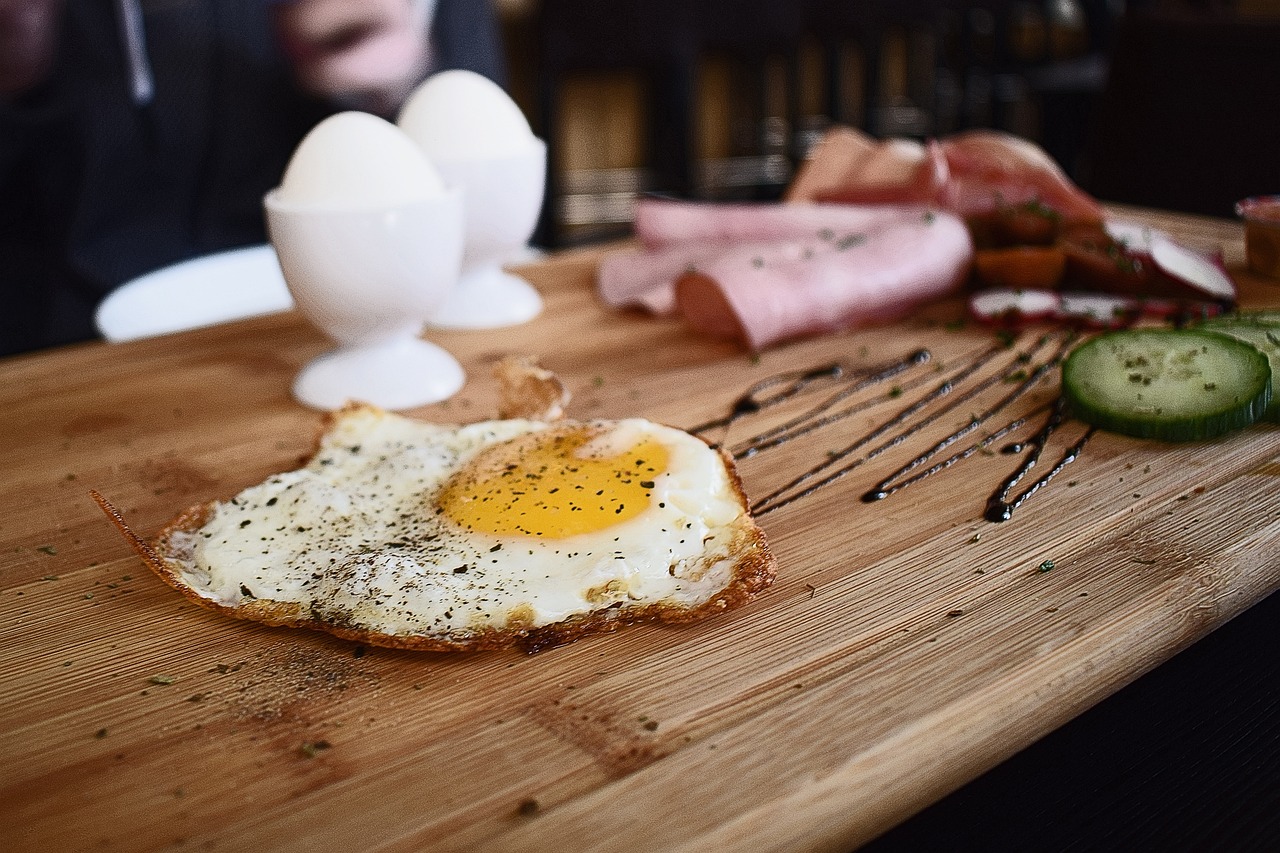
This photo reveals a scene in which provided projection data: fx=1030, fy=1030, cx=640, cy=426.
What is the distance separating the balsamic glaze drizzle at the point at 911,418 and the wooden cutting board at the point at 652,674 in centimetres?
2

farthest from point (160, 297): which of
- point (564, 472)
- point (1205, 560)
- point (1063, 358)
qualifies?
point (1205, 560)

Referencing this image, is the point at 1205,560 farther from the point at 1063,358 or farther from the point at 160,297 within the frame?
the point at 160,297

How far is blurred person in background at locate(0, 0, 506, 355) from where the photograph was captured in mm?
3223

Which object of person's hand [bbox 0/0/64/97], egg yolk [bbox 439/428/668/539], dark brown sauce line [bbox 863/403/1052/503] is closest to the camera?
egg yolk [bbox 439/428/668/539]

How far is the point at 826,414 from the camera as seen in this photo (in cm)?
141

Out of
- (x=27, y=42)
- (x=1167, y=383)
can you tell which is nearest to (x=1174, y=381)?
(x=1167, y=383)

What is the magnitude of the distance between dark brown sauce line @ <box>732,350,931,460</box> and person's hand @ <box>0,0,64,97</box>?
9.70 feet

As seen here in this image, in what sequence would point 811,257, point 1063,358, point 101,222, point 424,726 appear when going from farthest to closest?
point 101,222 → point 811,257 → point 1063,358 → point 424,726

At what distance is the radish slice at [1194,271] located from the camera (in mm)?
1738

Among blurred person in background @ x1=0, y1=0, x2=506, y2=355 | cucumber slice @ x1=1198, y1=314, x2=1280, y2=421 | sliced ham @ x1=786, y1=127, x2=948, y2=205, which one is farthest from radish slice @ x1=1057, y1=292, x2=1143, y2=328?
blurred person in background @ x1=0, y1=0, x2=506, y2=355

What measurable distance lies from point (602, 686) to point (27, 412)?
3.56 feet

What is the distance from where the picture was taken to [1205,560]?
1000 millimetres

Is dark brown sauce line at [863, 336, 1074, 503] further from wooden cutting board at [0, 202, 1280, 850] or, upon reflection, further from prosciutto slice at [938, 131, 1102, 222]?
prosciutto slice at [938, 131, 1102, 222]

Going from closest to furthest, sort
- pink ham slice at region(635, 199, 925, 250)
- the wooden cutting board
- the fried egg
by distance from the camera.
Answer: the wooden cutting board → the fried egg → pink ham slice at region(635, 199, 925, 250)
